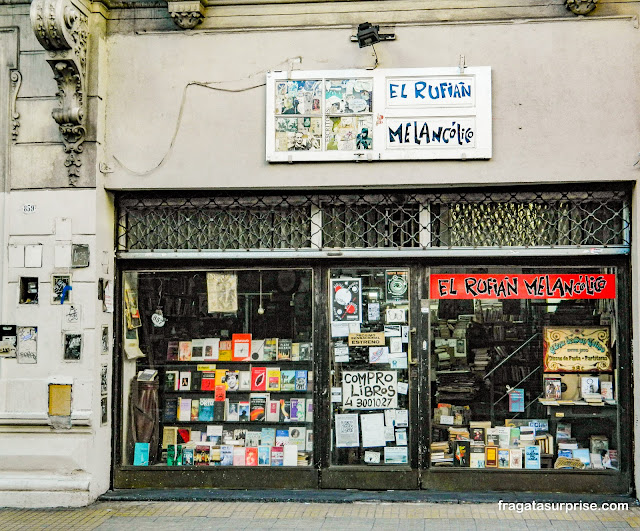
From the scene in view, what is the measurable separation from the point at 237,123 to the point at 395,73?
1.68m

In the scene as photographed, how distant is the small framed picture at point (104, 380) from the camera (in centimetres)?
846

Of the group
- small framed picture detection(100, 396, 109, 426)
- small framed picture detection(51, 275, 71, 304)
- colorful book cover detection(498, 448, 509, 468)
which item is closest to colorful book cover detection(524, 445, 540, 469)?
colorful book cover detection(498, 448, 509, 468)

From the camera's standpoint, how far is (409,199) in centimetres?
853

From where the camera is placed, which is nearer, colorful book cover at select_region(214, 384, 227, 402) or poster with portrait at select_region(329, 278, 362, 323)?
poster with portrait at select_region(329, 278, 362, 323)

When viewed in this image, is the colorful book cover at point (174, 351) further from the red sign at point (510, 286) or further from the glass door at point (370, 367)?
the red sign at point (510, 286)

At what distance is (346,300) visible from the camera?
339 inches

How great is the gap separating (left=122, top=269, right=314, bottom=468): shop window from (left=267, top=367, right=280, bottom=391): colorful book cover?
0.03 ft

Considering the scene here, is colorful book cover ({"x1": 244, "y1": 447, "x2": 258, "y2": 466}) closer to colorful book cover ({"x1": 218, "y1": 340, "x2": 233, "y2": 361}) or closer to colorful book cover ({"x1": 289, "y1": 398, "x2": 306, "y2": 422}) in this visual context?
colorful book cover ({"x1": 289, "y1": 398, "x2": 306, "y2": 422})

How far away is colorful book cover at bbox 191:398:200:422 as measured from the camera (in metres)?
8.80

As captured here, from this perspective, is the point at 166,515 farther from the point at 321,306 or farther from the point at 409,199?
the point at 409,199

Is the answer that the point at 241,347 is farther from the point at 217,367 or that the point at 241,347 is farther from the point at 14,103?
the point at 14,103

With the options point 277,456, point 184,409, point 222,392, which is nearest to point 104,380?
point 184,409

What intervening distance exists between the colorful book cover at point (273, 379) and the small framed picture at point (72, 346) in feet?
6.39

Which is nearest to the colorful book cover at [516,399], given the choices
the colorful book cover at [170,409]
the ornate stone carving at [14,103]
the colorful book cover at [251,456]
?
the colorful book cover at [251,456]
